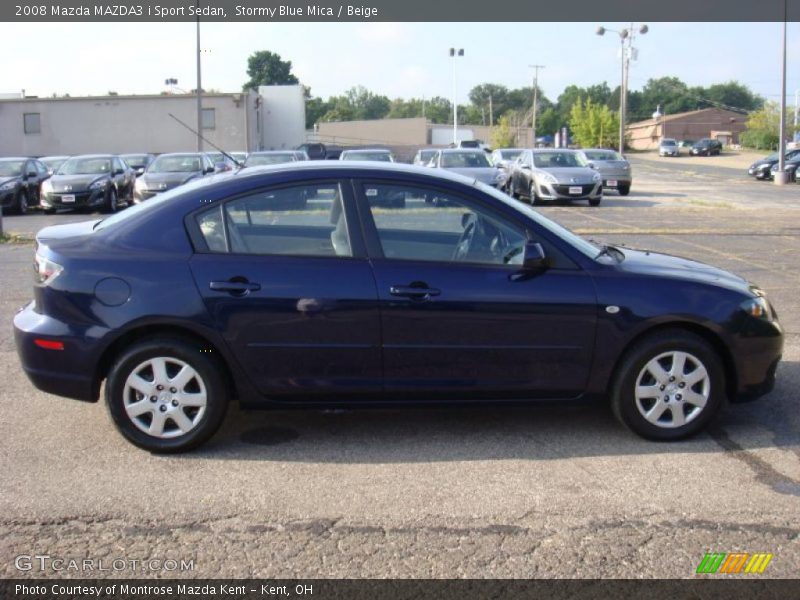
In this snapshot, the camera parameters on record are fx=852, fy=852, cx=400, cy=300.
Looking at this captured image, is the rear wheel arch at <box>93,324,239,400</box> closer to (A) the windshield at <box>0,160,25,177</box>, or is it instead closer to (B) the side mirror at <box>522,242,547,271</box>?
(B) the side mirror at <box>522,242,547,271</box>

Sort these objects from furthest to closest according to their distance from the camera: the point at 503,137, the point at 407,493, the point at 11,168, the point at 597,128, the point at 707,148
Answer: the point at 707,148
the point at 597,128
the point at 503,137
the point at 11,168
the point at 407,493

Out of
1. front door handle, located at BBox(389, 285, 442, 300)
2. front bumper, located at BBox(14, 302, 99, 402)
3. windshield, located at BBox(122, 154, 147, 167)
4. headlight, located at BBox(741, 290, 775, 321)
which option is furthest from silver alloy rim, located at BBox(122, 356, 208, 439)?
windshield, located at BBox(122, 154, 147, 167)

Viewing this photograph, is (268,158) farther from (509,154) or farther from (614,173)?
(509,154)

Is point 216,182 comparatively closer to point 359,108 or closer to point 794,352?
point 794,352

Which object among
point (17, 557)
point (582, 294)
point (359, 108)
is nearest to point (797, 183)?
point (582, 294)

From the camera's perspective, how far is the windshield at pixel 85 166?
22.4 meters

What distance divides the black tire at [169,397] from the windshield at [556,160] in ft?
62.6

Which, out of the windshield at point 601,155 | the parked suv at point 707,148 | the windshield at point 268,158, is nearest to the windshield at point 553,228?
the windshield at point 268,158

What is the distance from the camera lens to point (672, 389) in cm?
492

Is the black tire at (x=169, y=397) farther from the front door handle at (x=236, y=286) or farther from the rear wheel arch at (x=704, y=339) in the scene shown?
the rear wheel arch at (x=704, y=339)

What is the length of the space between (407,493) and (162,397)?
1.49 m

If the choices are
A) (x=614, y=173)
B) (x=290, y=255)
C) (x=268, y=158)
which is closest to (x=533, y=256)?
(x=290, y=255)

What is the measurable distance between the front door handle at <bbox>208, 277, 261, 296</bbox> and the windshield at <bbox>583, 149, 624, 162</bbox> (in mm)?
24145

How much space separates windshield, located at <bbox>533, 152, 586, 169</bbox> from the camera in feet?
75.2
